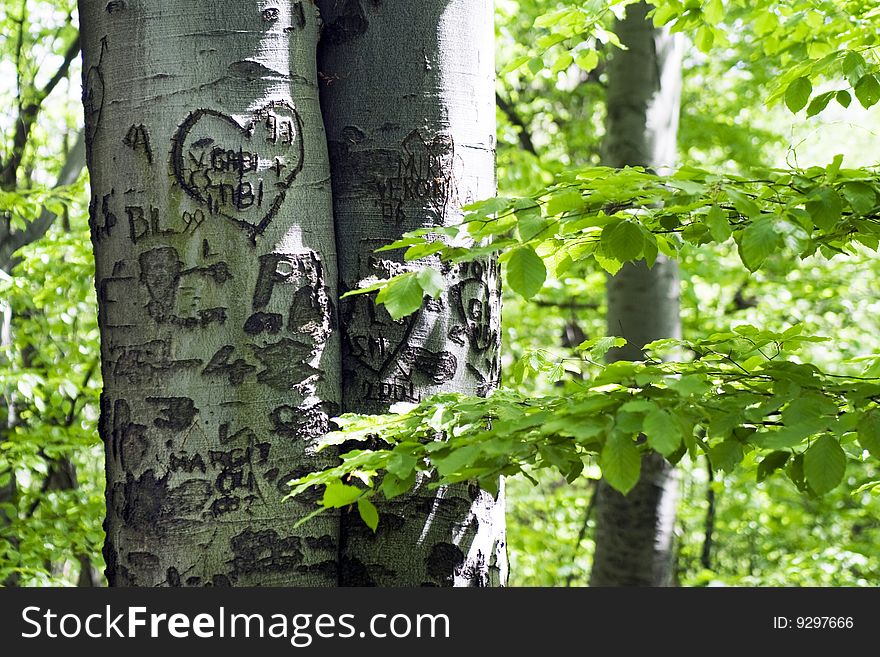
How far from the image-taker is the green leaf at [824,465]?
1.17 metres

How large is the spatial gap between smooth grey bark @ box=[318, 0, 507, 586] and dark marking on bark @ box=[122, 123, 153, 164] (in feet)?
1.28

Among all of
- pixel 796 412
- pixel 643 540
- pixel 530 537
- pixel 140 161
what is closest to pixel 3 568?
pixel 140 161

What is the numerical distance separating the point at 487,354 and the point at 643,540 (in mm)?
3319

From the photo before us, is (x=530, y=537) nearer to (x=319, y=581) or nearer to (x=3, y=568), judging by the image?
(x=3, y=568)

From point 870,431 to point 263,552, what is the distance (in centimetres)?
109

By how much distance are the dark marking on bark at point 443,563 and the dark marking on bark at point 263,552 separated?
0.27 metres

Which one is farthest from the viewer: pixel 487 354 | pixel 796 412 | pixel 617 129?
pixel 617 129

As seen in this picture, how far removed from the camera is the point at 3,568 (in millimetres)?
3660

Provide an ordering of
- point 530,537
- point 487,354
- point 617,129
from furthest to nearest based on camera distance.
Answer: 1. point 530,537
2. point 617,129
3. point 487,354

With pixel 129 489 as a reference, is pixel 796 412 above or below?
above

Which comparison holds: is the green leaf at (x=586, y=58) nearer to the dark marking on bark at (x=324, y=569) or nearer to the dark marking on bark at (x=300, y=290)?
the dark marking on bark at (x=300, y=290)

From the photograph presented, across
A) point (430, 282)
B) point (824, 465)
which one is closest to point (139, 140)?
point (430, 282)

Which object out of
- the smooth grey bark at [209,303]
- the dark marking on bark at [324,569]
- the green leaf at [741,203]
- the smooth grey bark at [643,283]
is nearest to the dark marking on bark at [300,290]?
the smooth grey bark at [209,303]

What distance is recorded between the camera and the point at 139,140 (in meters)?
1.63
